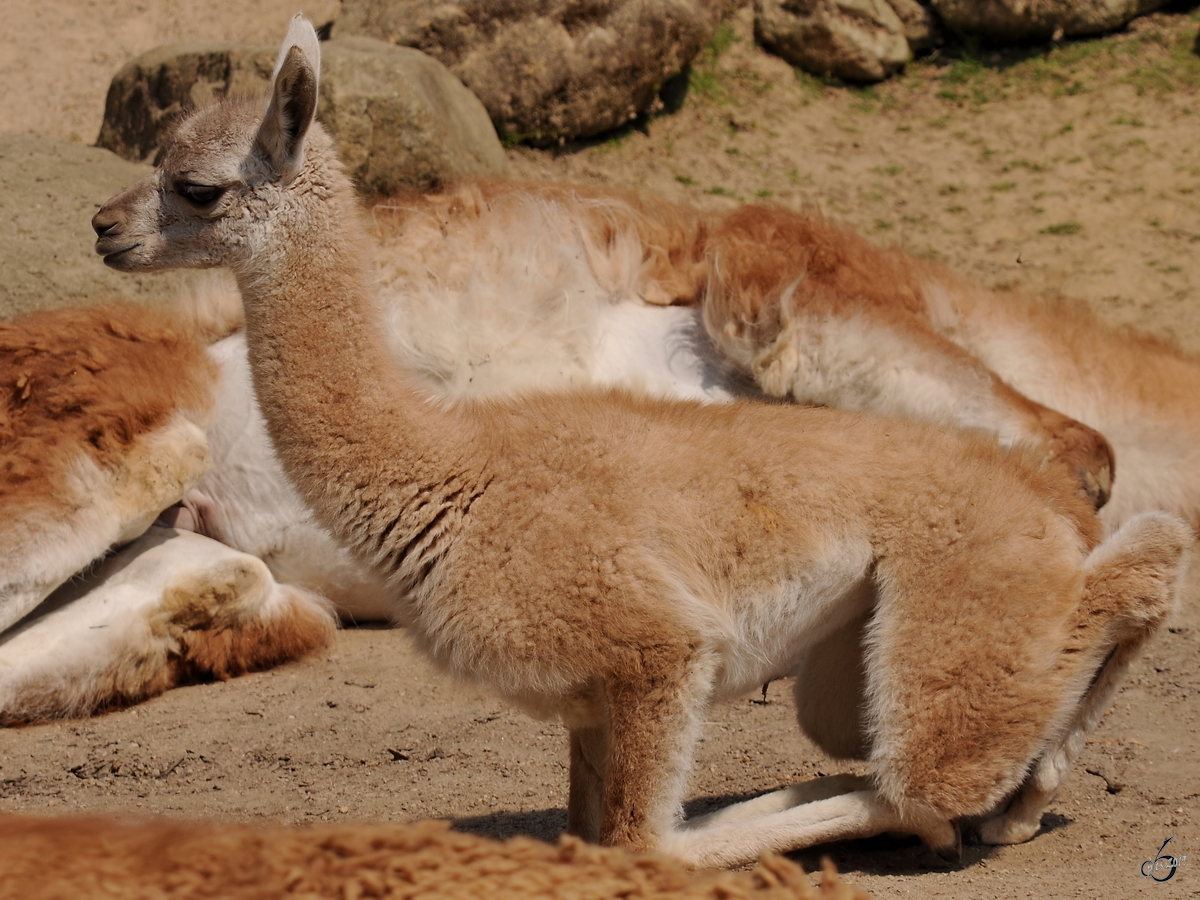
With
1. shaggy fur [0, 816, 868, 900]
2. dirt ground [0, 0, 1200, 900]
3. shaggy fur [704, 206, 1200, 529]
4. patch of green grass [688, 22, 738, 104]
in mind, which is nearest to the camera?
shaggy fur [0, 816, 868, 900]

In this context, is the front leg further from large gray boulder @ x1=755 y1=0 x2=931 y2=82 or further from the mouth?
large gray boulder @ x1=755 y1=0 x2=931 y2=82

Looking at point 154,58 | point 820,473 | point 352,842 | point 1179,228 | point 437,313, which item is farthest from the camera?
point 1179,228

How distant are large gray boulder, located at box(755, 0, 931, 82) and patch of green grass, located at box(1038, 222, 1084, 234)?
2.89 metres

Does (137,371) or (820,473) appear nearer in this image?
(820,473)

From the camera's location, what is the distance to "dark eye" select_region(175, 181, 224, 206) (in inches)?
125

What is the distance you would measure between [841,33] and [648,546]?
898cm

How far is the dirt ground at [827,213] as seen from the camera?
148 inches

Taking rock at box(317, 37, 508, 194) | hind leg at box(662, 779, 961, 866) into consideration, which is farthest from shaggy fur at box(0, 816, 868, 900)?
rock at box(317, 37, 508, 194)

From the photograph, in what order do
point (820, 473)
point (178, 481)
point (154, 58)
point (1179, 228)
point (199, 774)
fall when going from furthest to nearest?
point (1179, 228) → point (154, 58) → point (178, 481) → point (199, 774) → point (820, 473)

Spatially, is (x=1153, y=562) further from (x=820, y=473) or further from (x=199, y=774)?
(x=199, y=774)

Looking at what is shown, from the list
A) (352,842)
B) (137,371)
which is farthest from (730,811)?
(137,371)

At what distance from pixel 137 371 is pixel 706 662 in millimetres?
3042

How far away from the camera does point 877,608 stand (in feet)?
10.8

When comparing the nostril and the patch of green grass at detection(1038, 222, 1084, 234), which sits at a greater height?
the nostril
